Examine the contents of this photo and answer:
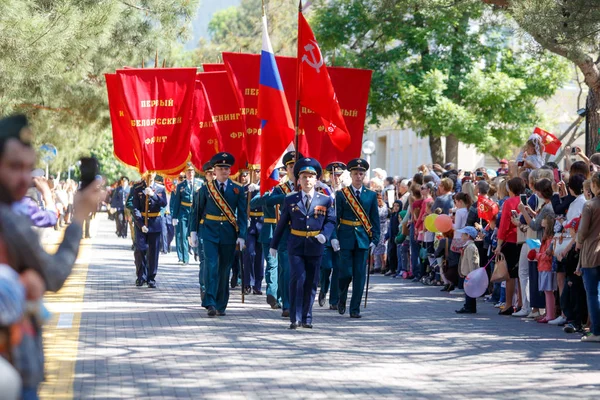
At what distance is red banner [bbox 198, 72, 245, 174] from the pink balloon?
309cm

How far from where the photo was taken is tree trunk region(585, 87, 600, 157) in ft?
59.5

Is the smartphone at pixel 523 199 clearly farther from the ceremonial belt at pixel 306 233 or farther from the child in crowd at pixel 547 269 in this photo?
the ceremonial belt at pixel 306 233

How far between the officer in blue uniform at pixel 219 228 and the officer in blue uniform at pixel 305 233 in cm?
114

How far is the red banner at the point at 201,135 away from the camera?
18172 millimetres

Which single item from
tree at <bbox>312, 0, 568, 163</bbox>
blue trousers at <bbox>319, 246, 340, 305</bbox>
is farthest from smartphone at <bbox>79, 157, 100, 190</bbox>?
tree at <bbox>312, 0, 568, 163</bbox>

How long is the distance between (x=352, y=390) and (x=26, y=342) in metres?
4.30

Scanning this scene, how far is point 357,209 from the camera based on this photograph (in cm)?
1404

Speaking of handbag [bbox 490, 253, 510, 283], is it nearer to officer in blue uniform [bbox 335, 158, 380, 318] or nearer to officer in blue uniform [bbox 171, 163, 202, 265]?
officer in blue uniform [bbox 335, 158, 380, 318]

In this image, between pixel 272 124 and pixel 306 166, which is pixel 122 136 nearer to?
pixel 272 124

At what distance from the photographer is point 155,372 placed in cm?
926

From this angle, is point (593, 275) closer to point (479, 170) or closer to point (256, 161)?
point (256, 161)

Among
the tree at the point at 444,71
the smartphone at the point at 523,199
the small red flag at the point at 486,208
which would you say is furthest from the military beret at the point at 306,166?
the tree at the point at 444,71

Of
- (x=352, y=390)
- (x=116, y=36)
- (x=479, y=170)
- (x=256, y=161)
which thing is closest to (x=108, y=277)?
(x=256, y=161)

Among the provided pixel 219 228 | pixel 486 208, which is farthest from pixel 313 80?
pixel 486 208
